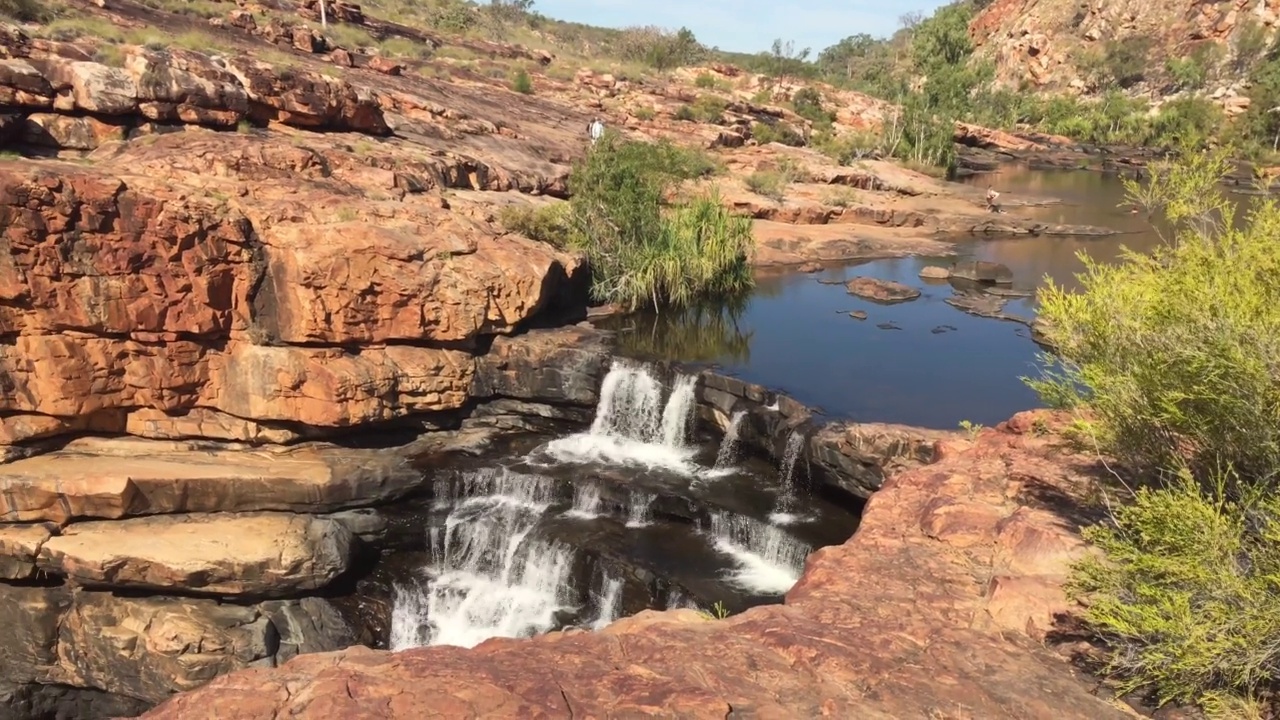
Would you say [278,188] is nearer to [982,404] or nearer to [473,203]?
[473,203]

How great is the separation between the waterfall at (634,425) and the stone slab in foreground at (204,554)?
4494mm

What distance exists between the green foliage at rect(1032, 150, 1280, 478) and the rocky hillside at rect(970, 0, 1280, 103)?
74.8m

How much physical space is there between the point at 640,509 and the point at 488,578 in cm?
270

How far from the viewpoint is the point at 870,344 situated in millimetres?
19312

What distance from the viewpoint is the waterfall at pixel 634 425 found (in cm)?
1518

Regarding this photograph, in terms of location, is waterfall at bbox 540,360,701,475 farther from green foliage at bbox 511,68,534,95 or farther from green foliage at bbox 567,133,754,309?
green foliage at bbox 511,68,534,95

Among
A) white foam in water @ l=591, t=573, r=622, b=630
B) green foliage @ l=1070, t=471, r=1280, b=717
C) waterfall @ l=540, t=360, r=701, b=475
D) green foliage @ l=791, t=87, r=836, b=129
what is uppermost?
green foliage @ l=791, t=87, r=836, b=129

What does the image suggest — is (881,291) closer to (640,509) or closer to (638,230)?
(638,230)

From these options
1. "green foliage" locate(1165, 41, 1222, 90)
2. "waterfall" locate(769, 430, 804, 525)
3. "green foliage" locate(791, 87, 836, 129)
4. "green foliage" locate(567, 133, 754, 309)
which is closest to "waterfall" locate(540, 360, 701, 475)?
"waterfall" locate(769, 430, 804, 525)

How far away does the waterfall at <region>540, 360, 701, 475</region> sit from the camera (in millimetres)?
15180

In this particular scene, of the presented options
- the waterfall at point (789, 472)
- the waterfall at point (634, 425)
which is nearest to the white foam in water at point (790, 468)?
the waterfall at point (789, 472)

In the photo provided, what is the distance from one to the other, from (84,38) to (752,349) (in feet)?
60.6

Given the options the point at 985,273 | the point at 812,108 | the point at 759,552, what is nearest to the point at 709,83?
the point at 812,108

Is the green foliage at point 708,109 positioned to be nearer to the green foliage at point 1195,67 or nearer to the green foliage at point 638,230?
the green foliage at point 638,230
